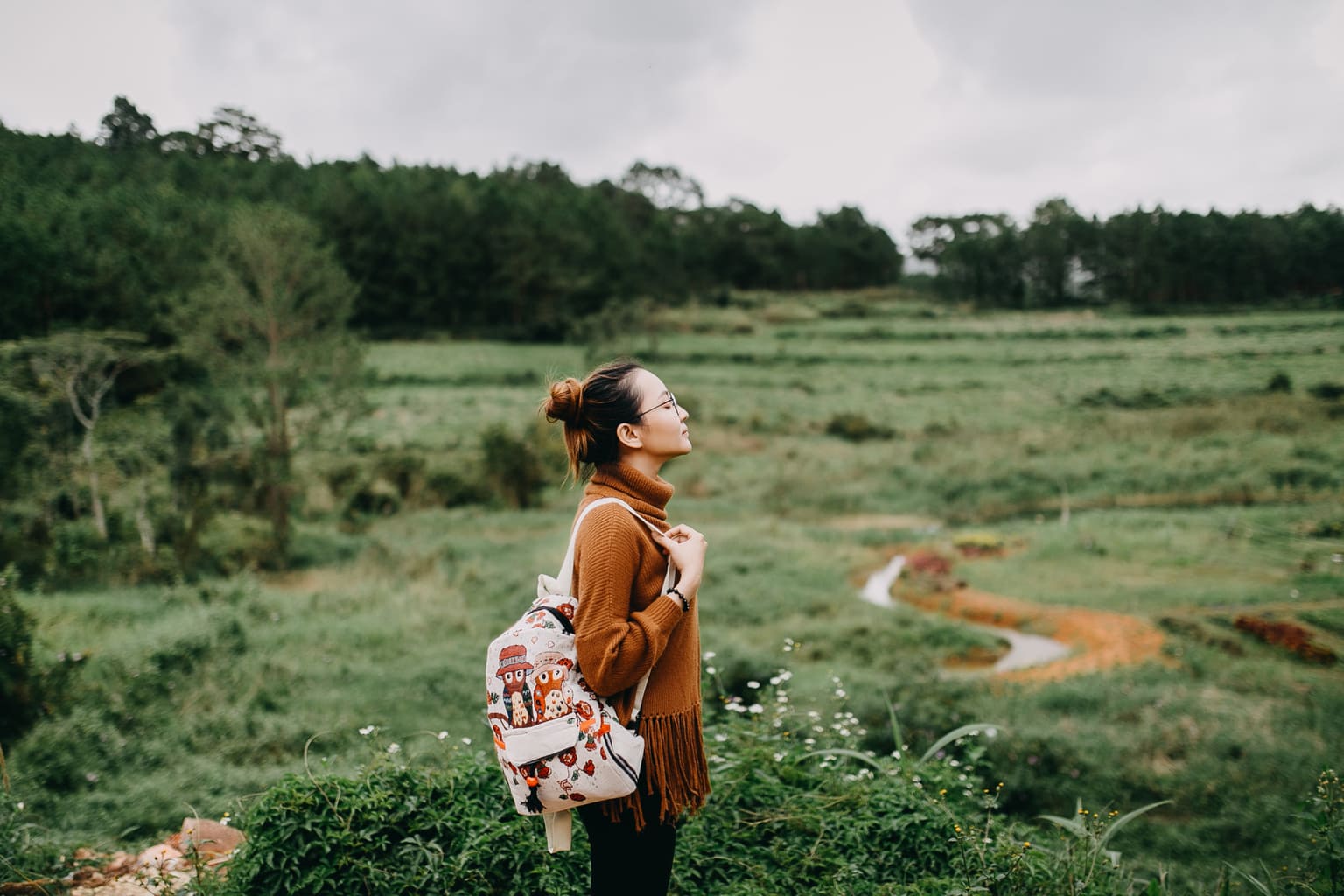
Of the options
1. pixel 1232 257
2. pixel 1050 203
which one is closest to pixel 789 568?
pixel 1232 257

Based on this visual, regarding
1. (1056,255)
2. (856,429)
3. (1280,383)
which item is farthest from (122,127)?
(1056,255)

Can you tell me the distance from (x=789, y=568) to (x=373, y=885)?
13.3 m

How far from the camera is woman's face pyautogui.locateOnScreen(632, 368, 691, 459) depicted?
2.07 meters

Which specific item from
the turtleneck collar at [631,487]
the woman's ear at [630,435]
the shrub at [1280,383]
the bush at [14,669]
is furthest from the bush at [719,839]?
the shrub at [1280,383]

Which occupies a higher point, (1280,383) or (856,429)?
(1280,383)

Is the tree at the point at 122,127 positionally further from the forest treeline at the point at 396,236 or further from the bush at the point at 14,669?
the bush at the point at 14,669

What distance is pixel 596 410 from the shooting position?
2.08m

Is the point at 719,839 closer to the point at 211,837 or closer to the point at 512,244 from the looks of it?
the point at 211,837

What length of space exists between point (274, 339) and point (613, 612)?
15872mm

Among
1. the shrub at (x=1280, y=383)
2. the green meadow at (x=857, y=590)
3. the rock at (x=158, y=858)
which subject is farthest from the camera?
the shrub at (x=1280, y=383)

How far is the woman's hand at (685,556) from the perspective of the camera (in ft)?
6.31

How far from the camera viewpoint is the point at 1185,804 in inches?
289

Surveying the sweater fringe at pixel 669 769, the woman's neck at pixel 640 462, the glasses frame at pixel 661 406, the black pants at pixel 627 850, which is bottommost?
the black pants at pixel 627 850

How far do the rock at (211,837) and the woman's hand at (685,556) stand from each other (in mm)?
2591
